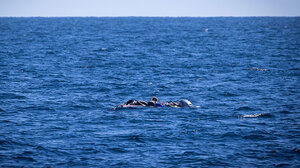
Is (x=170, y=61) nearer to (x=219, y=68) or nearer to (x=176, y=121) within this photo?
(x=219, y=68)

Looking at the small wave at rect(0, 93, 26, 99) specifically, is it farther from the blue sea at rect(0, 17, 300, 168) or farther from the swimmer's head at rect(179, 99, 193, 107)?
the swimmer's head at rect(179, 99, 193, 107)

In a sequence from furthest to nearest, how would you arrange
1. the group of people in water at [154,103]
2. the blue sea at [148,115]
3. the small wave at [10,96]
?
the small wave at [10,96]
the group of people in water at [154,103]
the blue sea at [148,115]

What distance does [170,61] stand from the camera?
63031 mm

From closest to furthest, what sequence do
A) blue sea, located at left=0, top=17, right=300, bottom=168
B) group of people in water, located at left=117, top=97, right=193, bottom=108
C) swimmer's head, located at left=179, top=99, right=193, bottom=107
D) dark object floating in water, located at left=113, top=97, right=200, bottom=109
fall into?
blue sea, located at left=0, top=17, right=300, bottom=168, dark object floating in water, located at left=113, top=97, right=200, bottom=109, group of people in water, located at left=117, top=97, right=193, bottom=108, swimmer's head, located at left=179, top=99, right=193, bottom=107

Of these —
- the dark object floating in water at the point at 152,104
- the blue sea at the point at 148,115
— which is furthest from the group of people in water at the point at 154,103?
the blue sea at the point at 148,115

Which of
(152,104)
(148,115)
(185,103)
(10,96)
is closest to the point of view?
(148,115)

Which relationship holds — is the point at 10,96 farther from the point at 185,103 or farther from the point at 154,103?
the point at 185,103

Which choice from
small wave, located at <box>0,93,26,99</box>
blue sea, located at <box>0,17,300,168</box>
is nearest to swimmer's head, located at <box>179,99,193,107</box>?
blue sea, located at <box>0,17,300,168</box>

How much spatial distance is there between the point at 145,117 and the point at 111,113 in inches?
117

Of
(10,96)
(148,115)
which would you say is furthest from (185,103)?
(10,96)

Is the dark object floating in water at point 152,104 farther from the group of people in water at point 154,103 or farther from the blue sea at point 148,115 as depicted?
the blue sea at point 148,115

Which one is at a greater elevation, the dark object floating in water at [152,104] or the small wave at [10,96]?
the small wave at [10,96]

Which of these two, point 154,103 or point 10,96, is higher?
point 10,96

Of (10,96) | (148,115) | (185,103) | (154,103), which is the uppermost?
(10,96)
